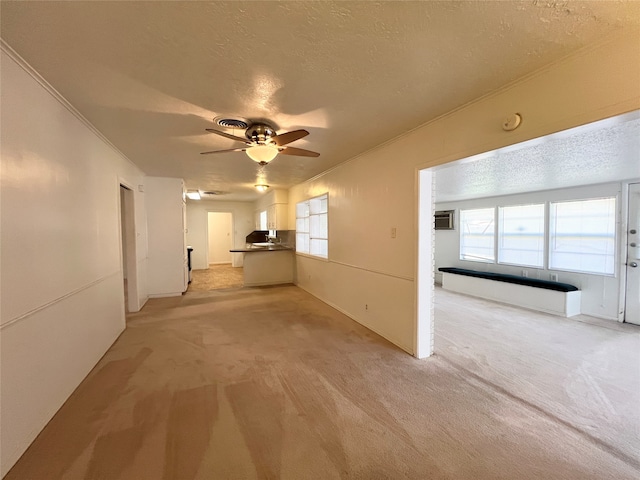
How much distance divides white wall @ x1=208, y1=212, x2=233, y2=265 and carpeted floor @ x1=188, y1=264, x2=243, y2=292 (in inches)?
35.3

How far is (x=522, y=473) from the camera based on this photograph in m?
1.50

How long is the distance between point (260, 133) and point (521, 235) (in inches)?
220

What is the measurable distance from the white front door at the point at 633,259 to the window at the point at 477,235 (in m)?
2.09

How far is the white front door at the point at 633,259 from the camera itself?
13.3ft

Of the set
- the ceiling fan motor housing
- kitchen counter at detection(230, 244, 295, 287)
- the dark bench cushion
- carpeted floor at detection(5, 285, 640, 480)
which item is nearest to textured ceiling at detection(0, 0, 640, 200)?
the ceiling fan motor housing

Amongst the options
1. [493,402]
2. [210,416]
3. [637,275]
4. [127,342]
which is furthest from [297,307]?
[637,275]

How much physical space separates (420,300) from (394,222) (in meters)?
0.93

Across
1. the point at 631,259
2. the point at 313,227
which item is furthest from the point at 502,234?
the point at 313,227

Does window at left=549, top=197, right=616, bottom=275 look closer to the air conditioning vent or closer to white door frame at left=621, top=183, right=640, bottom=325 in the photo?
white door frame at left=621, top=183, right=640, bottom=325

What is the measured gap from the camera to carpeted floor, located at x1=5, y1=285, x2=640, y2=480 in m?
1.55

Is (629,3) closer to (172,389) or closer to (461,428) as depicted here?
(461,428)

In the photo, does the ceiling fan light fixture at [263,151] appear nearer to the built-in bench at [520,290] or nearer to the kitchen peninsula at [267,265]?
the kitchen peninsula at [267,265]

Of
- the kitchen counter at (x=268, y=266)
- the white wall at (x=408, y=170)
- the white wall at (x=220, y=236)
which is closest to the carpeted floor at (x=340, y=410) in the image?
the white wall at (x=408, y=170)

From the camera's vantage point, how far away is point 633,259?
412cm
